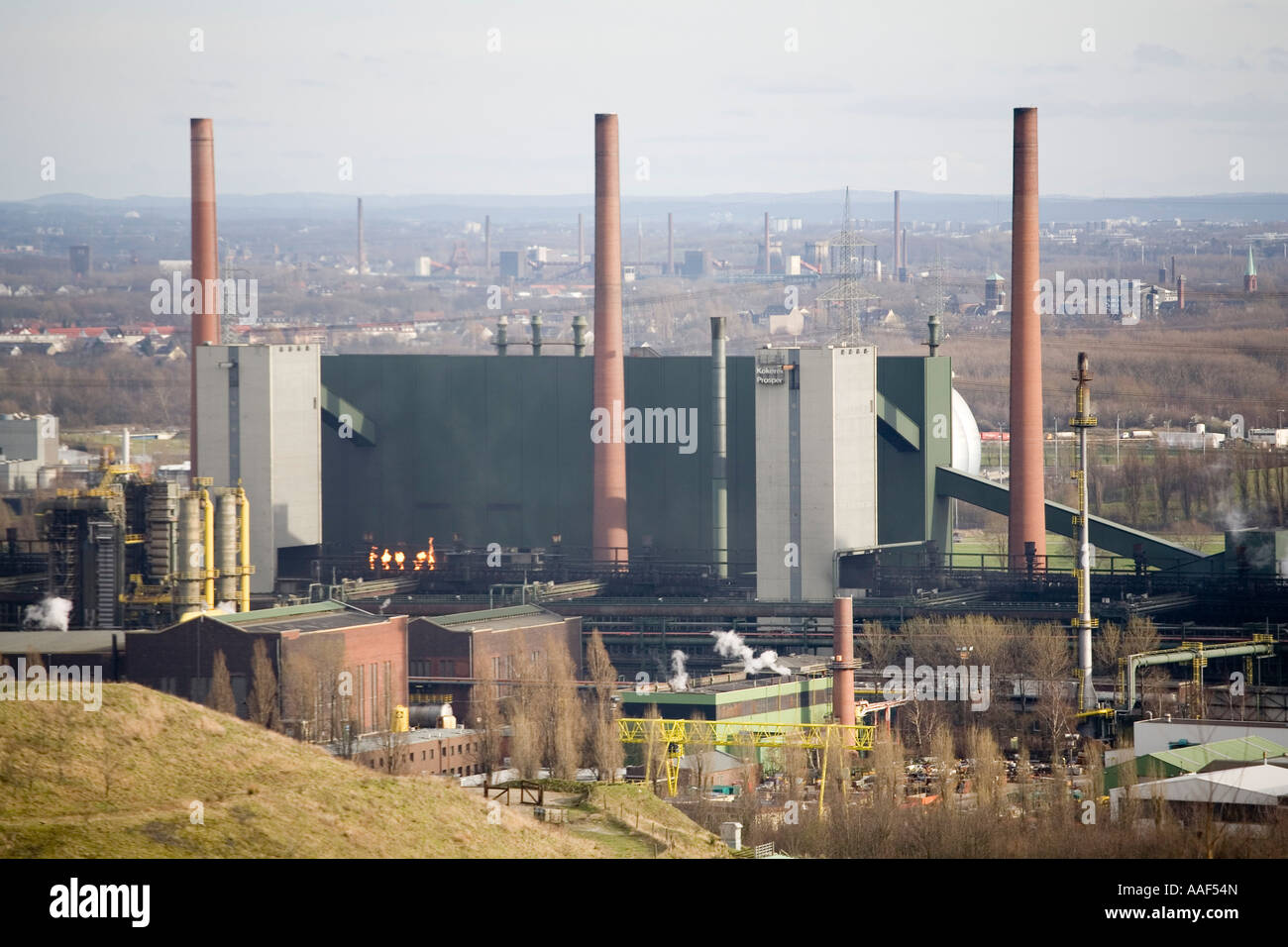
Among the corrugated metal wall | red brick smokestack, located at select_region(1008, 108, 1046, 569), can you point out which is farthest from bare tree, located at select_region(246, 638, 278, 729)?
red brick smokestack, located at select_region(1008, 108, 1046, 569)

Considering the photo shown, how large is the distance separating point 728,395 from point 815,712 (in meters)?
13.1

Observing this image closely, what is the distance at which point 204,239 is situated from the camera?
63.3m

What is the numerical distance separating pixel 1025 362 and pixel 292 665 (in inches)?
841

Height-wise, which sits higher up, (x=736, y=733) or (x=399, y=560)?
(x=399, y=560)

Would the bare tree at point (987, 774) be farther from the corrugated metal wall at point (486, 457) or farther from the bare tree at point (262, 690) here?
the corrugated metal wall at point (486, 457)

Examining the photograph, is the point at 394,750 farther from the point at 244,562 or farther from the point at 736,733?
the point at 244,562

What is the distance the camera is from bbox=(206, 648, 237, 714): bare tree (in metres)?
44.3

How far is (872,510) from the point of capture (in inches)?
2158

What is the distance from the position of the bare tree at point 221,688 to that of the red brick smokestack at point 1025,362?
20.6 meters

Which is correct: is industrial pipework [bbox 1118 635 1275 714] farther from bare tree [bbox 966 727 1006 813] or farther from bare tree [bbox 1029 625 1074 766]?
bare tree [bbox 966 727 1006 813]

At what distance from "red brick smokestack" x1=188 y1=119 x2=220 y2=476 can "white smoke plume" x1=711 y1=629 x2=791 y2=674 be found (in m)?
16.9

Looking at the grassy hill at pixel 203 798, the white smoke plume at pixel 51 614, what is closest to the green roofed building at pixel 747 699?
the grassy hill at pixel 203 798

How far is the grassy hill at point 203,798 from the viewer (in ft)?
87.4

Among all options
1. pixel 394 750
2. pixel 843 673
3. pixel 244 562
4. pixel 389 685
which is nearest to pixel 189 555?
pixel 244 562
